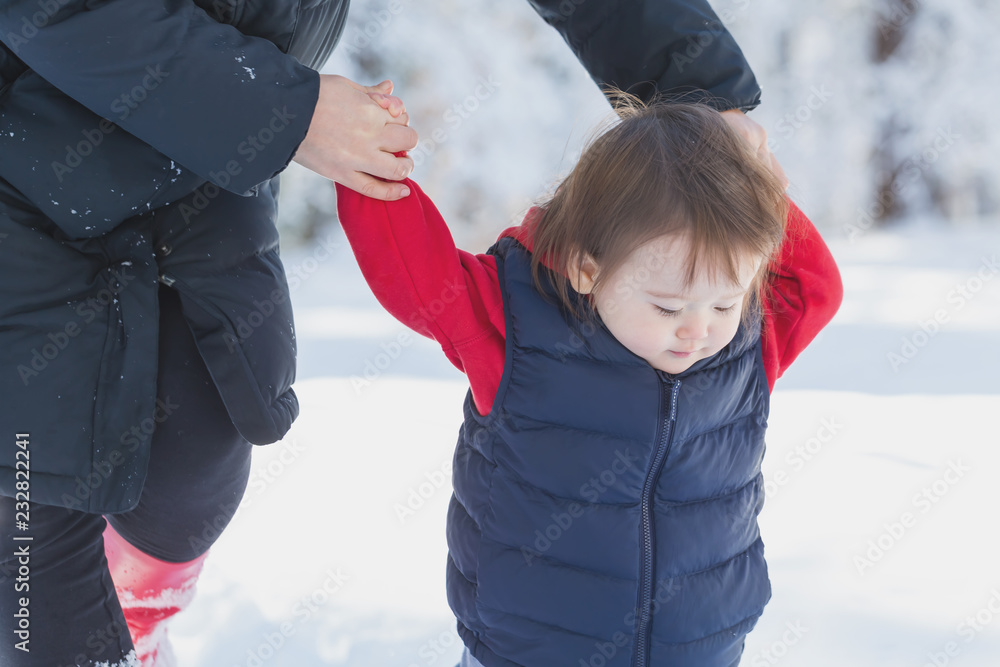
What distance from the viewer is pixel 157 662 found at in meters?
1.37

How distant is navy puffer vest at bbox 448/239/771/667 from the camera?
1.03m

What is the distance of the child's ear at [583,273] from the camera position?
3.30 feet

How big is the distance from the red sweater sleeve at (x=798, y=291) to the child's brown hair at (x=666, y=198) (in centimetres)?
9

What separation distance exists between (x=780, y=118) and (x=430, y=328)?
4517 mm

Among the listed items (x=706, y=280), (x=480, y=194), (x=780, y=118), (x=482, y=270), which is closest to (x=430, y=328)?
(x=482, y=270)

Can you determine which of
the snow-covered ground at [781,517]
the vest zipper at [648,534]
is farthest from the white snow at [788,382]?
the vest zipper at [648,534]

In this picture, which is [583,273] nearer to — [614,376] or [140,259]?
[614,376]

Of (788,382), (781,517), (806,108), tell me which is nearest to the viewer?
(781,517)

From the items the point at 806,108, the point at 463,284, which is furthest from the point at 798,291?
the point at 806,108

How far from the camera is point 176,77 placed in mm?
835

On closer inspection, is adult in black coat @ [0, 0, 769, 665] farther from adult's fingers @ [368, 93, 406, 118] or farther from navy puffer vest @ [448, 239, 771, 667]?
navy puffer vest @ [448, 239, 771, 667]

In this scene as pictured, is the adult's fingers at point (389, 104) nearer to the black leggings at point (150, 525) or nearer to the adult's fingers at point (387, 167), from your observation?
the adult's fingers at point (387, 167)

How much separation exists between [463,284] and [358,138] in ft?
0.72

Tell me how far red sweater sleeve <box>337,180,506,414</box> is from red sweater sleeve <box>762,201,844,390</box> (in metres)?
0.38
